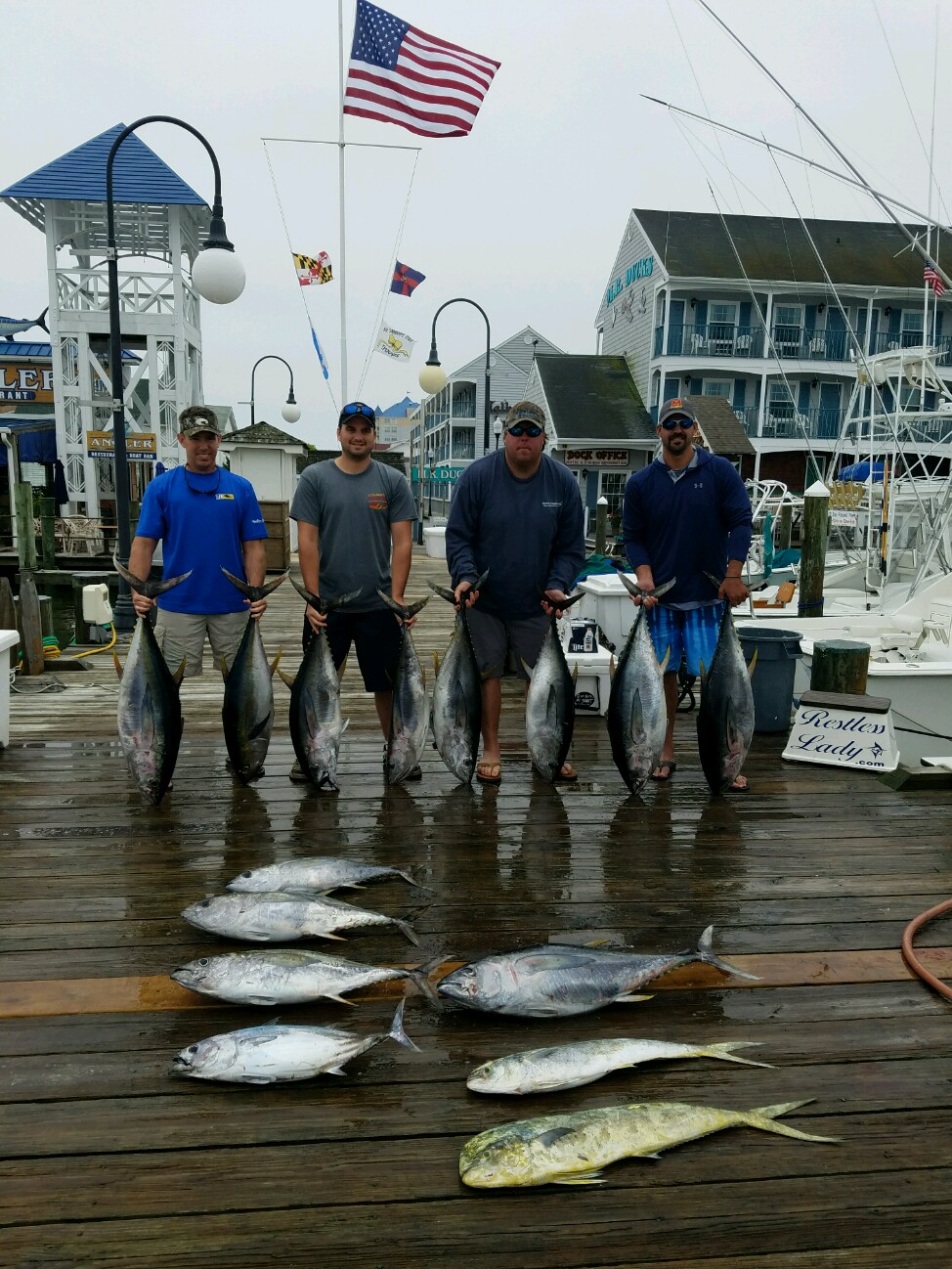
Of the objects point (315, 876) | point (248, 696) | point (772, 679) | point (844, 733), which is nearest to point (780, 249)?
point (772, 679)

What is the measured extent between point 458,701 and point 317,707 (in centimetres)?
60

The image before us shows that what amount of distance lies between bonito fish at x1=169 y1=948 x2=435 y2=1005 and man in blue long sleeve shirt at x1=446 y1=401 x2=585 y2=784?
184 centimetres

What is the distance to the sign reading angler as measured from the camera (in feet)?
82.6

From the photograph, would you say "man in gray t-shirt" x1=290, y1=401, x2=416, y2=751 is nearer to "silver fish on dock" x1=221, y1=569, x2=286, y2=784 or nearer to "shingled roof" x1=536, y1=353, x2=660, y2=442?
"silver fish on dock" x1=221, y1=569, x2=286, y2=784

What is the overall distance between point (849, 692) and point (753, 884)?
2551 mm

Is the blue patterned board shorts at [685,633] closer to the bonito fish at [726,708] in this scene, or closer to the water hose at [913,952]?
the bonito fish at [726,708]

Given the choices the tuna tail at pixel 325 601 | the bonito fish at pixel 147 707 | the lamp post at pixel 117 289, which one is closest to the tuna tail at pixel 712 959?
the tuna tail at pixel 325 601

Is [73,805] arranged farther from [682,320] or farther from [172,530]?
[682,320]

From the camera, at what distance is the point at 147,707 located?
347cm

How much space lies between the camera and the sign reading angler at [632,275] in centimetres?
2518

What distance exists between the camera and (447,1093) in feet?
6.33

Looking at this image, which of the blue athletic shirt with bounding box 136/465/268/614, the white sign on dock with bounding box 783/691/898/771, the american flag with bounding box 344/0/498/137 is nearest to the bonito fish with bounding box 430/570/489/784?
the blue athletic shirt with bounding box 136/465/268/614

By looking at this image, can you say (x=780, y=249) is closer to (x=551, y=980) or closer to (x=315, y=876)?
(x=315, y=876)

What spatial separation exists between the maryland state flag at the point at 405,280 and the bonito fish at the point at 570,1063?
46.6ft
